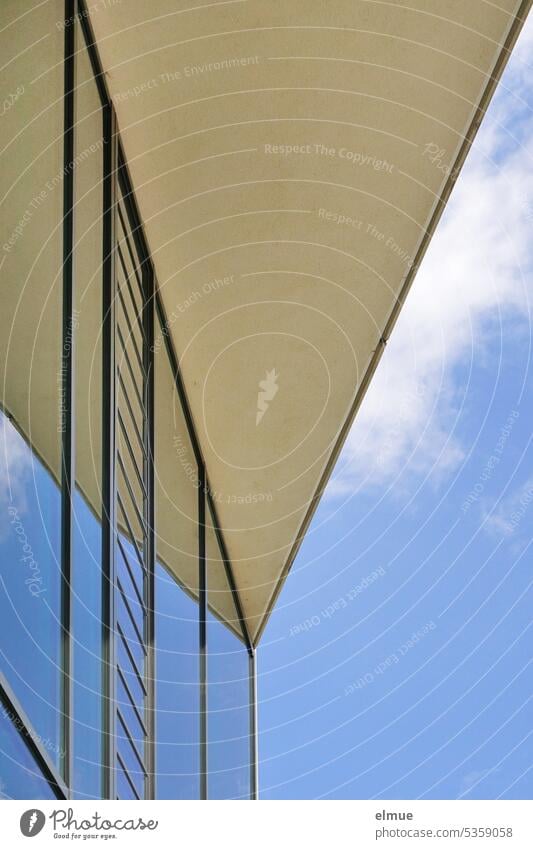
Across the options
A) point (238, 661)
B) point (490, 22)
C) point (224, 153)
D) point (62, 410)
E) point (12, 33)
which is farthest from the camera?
point (238, 661)

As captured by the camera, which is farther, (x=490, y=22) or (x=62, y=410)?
(x=490, y=22)

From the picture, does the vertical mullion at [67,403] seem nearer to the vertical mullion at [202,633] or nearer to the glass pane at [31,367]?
the glass pane at [31,367]

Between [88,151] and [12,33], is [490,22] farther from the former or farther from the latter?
[12,33]

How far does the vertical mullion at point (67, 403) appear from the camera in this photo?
745 cm

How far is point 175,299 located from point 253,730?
622 centimetres

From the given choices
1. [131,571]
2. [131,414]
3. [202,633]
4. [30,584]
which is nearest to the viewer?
[30,584]

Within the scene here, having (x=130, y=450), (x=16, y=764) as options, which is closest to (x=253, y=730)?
(x=130, y=450)

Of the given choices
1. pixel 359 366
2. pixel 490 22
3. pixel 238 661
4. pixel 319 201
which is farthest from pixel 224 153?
pixel 238 661

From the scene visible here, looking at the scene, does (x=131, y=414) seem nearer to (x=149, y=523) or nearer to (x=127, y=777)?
(x=149, y=523)

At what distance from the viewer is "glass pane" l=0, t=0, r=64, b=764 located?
6.67 meters

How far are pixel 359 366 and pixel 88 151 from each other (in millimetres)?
4301

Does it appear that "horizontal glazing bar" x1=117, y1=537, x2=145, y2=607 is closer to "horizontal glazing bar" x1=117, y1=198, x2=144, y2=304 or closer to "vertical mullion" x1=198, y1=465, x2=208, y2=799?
"horizontal glazing bar" x1=117, y1=198, x2=144, y2=304

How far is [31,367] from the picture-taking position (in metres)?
7.30

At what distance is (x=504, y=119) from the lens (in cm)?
1067
